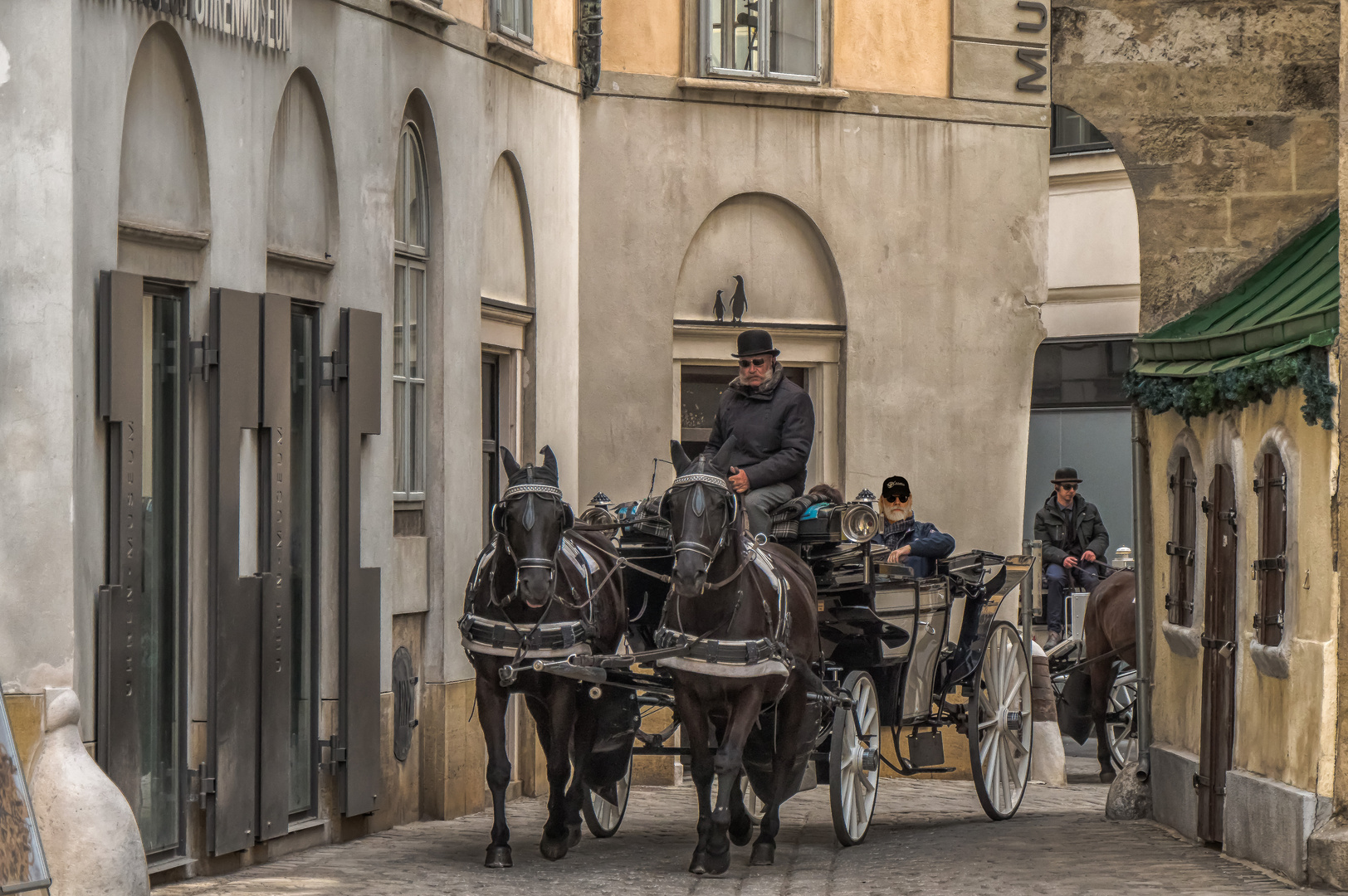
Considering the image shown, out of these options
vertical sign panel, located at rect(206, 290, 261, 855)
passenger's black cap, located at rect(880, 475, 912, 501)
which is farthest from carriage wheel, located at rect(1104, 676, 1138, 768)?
vertical sign panel, located at rect(206, 290, 261, 855)

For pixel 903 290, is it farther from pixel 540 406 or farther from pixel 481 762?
pixel 481 762

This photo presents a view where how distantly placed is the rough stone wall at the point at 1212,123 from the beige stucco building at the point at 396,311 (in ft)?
11.3

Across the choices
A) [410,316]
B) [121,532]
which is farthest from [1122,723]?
[121,532]

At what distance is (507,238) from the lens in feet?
49.6

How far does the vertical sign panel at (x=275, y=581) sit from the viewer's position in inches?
442

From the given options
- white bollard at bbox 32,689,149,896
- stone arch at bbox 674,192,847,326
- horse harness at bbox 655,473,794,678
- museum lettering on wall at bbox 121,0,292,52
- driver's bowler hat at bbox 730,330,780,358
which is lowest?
white bollard at bbox 32,689,149,896

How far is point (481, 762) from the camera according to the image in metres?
14.3

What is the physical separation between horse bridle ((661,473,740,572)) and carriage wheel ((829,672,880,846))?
1.60 m

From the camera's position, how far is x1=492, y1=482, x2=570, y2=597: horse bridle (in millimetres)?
10641

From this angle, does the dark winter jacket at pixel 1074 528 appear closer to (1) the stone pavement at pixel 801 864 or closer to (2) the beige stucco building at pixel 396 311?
(2) the beige stucco building at pixel 396 311

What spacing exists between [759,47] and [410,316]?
4762 mm

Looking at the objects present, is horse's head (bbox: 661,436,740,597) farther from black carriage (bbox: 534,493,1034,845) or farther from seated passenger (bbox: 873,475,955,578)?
seated passenger (bbox: 873,475,955,578)

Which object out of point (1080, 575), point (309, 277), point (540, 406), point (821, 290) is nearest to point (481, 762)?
point (540, 406)

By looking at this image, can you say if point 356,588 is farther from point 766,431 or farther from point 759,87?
point 759,87
